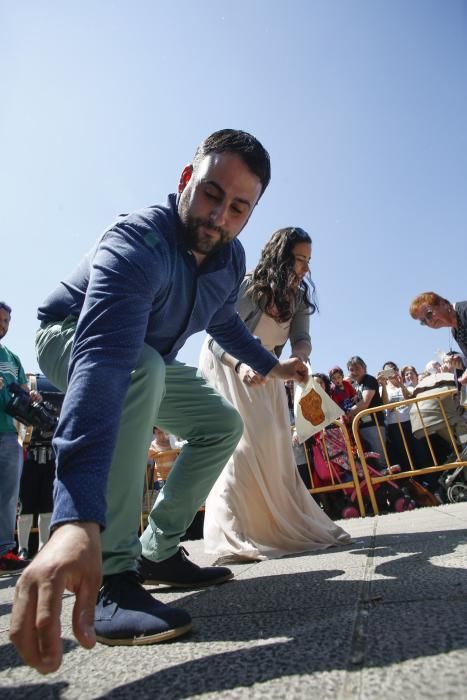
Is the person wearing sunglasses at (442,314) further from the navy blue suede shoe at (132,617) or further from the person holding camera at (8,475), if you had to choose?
the navy blue suede shoe at (132,617)

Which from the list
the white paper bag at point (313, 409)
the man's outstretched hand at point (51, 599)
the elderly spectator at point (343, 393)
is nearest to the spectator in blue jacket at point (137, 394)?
the man's outstretched hand at point (51, 599)

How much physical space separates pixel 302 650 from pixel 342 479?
5.31 m

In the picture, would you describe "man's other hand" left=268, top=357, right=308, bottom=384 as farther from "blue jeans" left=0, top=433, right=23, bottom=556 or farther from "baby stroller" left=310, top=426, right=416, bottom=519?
"baby stroller" left=310, top=426, right=416, bottom=519

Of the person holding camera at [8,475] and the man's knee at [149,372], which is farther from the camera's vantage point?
the person holding camera at [8,475]

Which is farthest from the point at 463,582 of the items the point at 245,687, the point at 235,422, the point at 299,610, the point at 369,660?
the point at 235,422

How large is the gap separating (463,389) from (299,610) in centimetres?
512

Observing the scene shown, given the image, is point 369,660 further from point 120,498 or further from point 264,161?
point 264,161

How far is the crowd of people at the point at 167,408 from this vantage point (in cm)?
88

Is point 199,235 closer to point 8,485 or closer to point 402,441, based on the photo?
point 8,485

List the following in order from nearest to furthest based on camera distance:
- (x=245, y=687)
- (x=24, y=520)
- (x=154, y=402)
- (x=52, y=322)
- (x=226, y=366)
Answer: (x=245, y=687) < (x=154, y=402) < (x=52, y=322) < (x=226, y=366) < (x=24, y=520)

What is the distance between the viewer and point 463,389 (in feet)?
18.7

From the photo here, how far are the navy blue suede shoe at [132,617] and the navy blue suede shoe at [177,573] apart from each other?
1.95 feet

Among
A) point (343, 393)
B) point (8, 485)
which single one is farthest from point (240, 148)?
point (343, 393)

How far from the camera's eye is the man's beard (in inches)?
69.6
